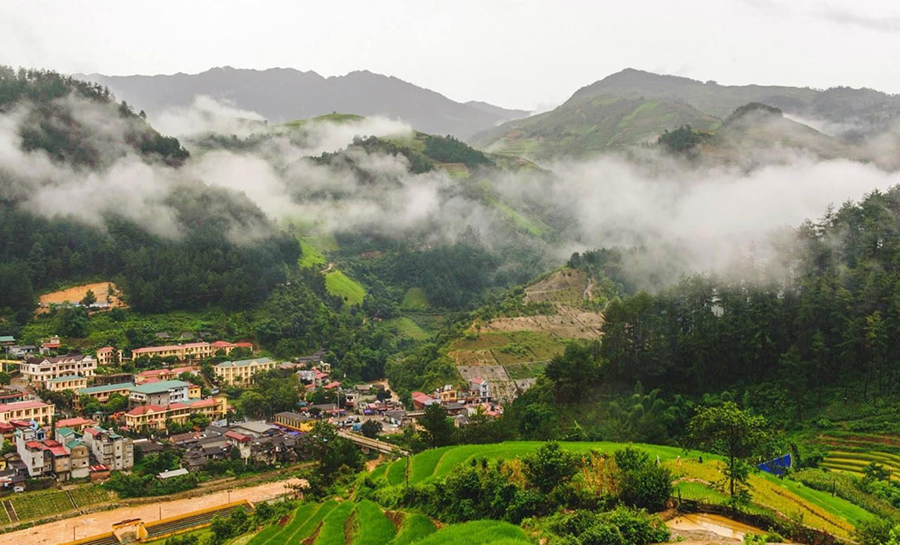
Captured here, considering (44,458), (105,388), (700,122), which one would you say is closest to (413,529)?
(44,458)

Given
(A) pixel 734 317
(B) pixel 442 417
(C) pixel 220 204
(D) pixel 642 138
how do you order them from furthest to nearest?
(D) pixel 642 138, (C) pixel 220 204, (A) pixel 734 317, (B) pixel 442 417

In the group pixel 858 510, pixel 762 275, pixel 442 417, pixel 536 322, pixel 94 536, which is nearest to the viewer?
pixel 858 510

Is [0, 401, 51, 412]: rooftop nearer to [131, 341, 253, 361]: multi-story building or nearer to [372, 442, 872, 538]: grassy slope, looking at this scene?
[131, 341, 253, 361]: multi-story building

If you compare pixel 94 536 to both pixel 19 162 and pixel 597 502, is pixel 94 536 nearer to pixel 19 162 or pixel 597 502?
pixel 597 502

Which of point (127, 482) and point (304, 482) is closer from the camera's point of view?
point (127, 482)

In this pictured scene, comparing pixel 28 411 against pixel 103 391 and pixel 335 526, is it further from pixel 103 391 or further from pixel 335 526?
pixel 335 526

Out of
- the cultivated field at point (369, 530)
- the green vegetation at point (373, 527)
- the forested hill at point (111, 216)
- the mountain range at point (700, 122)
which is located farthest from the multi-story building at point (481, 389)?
the mountain range at point (700, 122)

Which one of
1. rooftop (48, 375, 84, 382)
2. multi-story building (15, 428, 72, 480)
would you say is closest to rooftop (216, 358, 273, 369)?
rooftop (48, 375, 84, 382)

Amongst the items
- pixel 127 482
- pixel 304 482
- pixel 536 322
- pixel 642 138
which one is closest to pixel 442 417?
pixel 304 482
